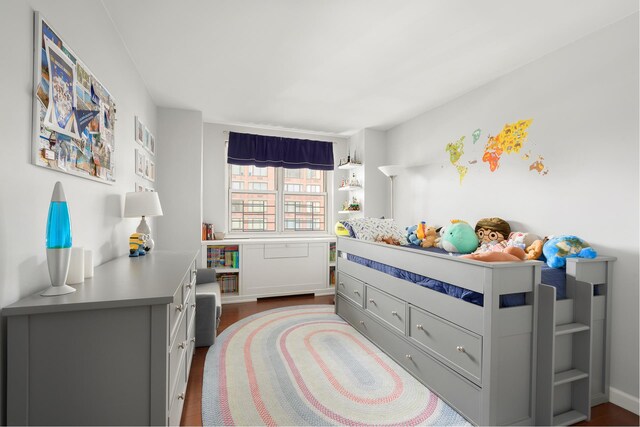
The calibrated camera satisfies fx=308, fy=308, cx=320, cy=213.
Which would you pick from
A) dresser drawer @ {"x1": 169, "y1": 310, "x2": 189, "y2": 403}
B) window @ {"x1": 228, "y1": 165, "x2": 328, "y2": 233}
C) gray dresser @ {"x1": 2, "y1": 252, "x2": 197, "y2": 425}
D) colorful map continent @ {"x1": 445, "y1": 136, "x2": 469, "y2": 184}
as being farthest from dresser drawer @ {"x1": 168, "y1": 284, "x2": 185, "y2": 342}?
window @ {"x1": 228, "y1": 165, "x2": 328, "y2": 233}

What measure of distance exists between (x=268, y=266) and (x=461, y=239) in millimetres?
2546

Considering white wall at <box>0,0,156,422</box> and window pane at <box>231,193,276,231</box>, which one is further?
window pane at <box>231,193,276,231</box>

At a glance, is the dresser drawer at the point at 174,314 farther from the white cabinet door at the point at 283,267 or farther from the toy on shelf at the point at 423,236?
the white cabinet door at the point at 283,267

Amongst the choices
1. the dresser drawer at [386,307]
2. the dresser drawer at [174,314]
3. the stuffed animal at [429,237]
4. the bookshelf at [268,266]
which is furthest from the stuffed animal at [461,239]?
the dresser drawer at [174,314]

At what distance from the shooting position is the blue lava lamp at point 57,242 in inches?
44.8

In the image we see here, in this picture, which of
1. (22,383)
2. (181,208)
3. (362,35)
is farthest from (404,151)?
(22,383)

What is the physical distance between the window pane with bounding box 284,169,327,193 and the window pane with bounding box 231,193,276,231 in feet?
1.11

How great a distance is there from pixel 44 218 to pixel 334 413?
5.79 ft

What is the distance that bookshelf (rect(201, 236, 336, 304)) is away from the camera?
4141 mm

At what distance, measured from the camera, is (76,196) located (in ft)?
5.14

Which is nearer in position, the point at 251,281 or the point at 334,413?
the point at 334,413

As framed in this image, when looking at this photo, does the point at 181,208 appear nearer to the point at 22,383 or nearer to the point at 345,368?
the point at 345,368

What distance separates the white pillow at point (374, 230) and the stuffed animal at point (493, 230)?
0.73 metres

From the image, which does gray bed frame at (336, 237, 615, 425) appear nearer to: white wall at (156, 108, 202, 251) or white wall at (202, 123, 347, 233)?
white wall at (156, 108, 202, 251)
